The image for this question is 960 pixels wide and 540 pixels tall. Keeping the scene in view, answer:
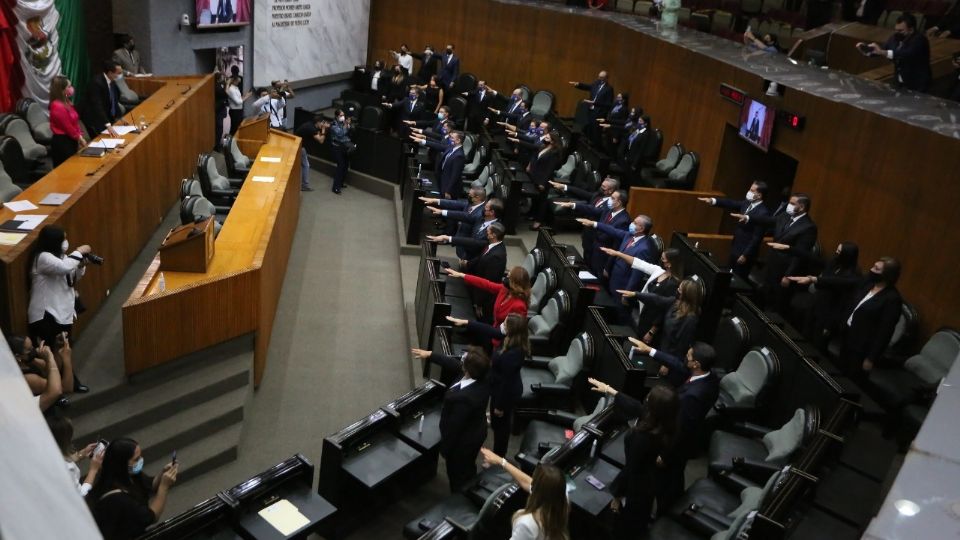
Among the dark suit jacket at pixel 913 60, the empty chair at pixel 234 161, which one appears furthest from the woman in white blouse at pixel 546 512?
the empty chair at pixel 234 161

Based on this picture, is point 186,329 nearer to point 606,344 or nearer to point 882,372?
point 606,344

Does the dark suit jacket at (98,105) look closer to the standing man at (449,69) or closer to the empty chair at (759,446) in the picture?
the standing man at (449,69)

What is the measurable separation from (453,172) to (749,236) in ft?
12.2

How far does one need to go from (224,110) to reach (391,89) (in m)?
A: 3.80

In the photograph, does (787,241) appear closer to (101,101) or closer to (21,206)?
(21,206)

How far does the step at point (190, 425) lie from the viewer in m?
5.34

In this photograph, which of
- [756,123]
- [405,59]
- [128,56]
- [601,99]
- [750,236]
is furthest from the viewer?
[405,59]

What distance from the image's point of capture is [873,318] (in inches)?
219

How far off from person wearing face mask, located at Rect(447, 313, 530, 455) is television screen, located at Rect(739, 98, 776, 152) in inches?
180

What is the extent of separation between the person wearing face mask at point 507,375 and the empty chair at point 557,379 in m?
0.43

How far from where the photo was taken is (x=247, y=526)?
4.21 m

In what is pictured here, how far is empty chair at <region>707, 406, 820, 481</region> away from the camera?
4.74 meters

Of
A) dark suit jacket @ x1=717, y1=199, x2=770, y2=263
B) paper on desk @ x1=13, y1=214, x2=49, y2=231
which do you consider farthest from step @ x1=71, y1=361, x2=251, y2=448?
dark suit jacket @ x1=717, y1=199, x2=770, y2=263

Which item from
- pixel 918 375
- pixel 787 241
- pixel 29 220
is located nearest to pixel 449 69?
pixel 787 241
